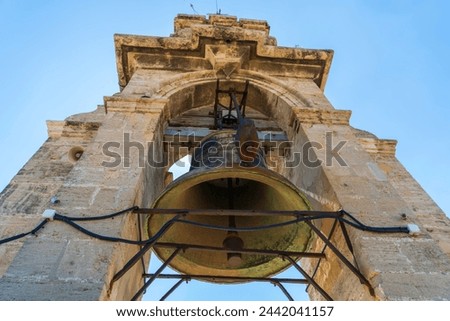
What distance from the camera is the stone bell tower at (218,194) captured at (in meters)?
2.51

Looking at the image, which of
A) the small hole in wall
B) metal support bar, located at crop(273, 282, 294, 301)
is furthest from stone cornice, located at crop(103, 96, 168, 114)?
metal support bar, located at crop(273, 282, 294, 301)

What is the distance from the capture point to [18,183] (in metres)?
3.99

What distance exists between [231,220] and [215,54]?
2653 mm

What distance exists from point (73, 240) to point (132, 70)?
3.25 meters

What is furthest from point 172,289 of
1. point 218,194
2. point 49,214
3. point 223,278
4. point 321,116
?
point 321,116

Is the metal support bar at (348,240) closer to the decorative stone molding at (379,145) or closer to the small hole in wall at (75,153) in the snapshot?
the decorative stone molding at (379,145)

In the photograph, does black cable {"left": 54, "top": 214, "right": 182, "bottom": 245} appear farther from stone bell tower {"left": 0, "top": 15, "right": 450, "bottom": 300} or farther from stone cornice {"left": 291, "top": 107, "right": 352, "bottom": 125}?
stone cornice {"left": 291, "top": 107, "right": 352, "bottom": 125}

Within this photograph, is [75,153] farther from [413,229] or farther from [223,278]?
[413,229]

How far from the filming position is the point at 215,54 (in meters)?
5.12

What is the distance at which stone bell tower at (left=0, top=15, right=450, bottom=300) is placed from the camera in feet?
8.23

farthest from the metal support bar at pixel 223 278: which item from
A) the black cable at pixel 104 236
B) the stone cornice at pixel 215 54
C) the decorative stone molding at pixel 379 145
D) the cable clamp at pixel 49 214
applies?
the stone cornice at pixel 215 54

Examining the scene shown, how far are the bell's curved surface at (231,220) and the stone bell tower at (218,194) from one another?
0.01 meters

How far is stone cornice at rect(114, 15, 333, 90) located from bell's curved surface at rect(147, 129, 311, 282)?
1.94 meters
